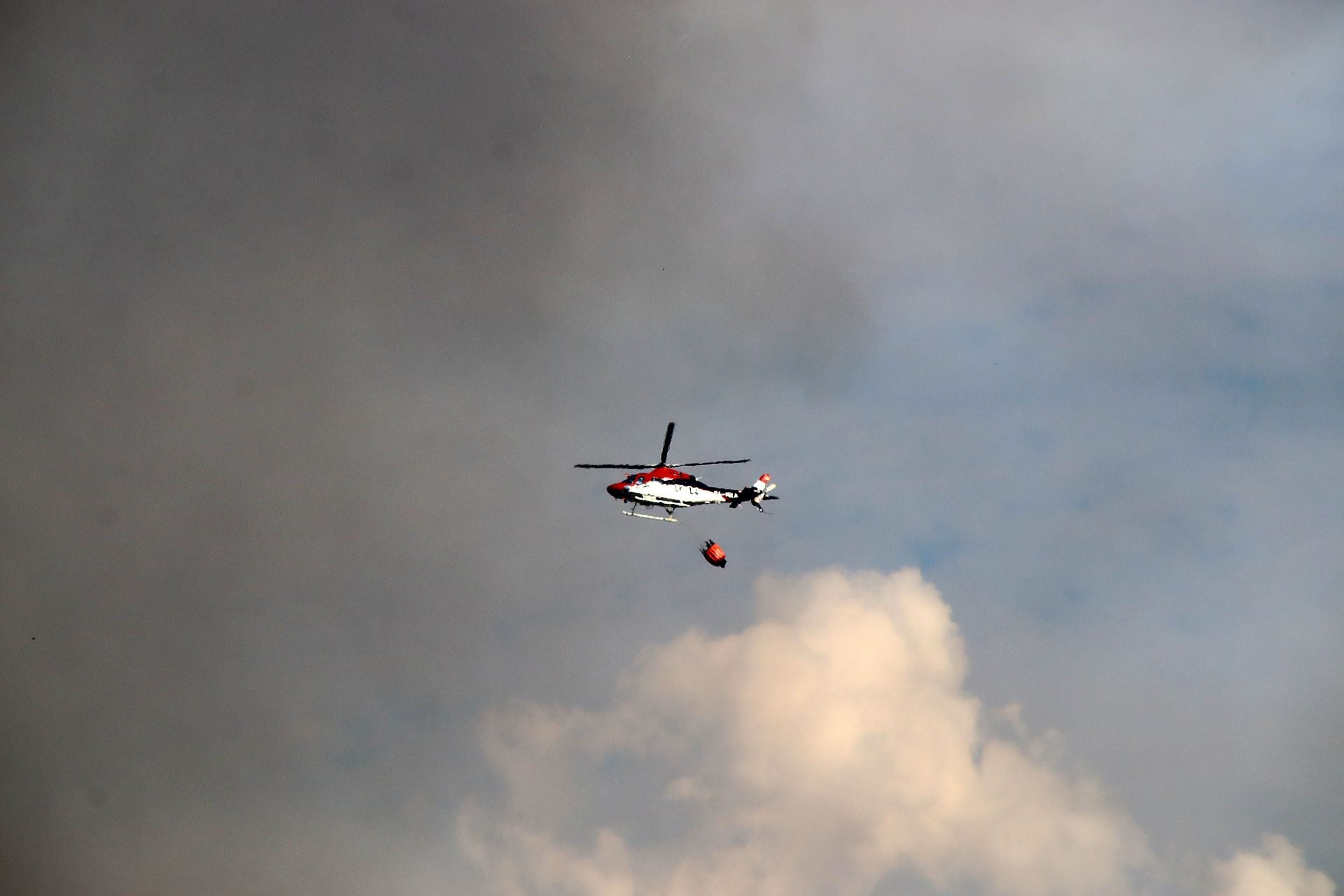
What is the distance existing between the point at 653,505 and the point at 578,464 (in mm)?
11389

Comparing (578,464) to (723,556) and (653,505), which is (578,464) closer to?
(653,505)

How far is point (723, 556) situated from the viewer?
392ft

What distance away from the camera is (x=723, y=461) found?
12425cm

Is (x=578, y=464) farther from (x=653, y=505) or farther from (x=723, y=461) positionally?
(x=723, y=461)

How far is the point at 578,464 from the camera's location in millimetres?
116750

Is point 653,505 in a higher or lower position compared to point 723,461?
lower

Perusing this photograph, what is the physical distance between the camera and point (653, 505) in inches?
4766

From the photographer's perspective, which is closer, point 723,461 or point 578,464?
point 578,464

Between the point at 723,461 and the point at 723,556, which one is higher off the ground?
the point at 723,461

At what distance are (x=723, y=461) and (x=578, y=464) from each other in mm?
19642

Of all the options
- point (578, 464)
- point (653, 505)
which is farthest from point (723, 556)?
point (578, 464)

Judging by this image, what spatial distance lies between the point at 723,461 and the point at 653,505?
11072 millimetres

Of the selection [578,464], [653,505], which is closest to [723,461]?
[653,505]
